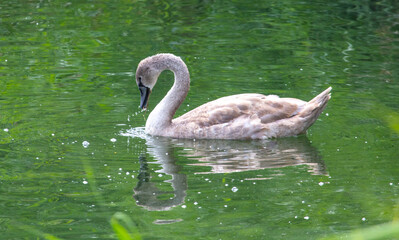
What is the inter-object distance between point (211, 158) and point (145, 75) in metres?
1.97

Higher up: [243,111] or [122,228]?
[122,228]

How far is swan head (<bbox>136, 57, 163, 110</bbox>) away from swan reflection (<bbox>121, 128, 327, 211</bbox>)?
0.49 metres

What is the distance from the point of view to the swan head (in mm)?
10359

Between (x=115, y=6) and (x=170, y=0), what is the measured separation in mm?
1496

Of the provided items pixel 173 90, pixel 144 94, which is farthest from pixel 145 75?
pixel 173 90

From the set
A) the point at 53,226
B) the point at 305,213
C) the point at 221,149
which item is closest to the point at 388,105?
the point at 221,149

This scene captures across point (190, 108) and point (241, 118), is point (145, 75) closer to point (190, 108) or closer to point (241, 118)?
point (190, 108)

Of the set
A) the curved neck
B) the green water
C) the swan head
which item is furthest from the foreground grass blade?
the swan head

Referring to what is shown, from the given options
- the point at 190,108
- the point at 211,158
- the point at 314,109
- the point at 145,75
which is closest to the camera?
the point at 211,158

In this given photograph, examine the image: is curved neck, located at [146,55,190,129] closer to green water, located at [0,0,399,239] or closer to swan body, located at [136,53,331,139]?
swan body, located at [136,53,331,139]

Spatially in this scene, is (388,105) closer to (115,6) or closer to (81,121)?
(81,121)

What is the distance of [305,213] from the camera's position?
7109 mm

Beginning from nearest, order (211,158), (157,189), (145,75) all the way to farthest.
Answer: (157,189) → (211,158) → (145,75)

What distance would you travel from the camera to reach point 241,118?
9.99m
